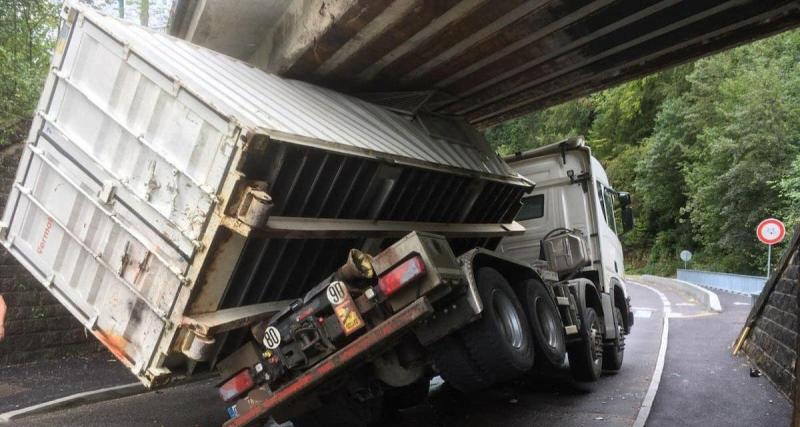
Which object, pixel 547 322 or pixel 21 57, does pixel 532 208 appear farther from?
pixel 21 57

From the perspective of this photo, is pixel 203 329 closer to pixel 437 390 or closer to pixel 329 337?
pixel 329 337

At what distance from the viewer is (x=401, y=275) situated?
12.3 feet

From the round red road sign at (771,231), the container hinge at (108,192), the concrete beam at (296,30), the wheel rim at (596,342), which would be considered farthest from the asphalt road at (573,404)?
the round red road sign at (771,231)

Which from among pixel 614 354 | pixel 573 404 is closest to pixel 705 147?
pixel 614 354

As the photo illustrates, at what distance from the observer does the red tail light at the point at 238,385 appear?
4062 millimetres

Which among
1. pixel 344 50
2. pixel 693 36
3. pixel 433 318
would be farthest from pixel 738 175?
pixel 433 318

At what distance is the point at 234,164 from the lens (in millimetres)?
3621

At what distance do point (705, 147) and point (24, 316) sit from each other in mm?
29028

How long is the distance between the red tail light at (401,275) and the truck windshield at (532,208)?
4886mm

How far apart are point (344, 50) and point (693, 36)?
3.97 m

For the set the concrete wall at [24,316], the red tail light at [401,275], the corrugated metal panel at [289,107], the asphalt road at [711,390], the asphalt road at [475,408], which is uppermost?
the corrugated metal panel at [289,107]

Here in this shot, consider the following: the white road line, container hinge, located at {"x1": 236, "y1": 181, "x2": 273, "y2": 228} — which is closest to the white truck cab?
the white road line

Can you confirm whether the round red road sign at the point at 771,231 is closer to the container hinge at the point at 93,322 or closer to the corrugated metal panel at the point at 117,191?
the corrugated metal panel at the point at 117,191

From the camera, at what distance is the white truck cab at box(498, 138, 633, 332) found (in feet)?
25.8
